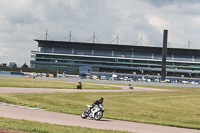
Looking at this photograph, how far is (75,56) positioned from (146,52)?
41.4 meters

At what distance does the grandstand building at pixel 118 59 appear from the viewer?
174 meters

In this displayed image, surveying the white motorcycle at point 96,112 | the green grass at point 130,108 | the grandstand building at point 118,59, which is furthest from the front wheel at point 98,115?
the grandstand building at point 118,59

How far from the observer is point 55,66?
176 m

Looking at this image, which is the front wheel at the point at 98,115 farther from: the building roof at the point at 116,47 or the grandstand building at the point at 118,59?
the building roof at the point at 116,47

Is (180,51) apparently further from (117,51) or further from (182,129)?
(182,129)

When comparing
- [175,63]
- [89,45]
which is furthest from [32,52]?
[175,63]

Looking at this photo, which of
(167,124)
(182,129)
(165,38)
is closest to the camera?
(182,129)

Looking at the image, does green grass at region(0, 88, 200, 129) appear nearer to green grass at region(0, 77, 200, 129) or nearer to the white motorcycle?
green grass at region(0, 77, 200, 129)

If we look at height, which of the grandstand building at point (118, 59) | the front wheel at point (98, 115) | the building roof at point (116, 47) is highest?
the building roof at point (116, 47)

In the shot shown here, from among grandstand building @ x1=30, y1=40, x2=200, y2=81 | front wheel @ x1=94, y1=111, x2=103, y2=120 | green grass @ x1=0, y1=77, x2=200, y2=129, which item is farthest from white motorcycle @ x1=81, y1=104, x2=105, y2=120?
grandstand building @ x1=30, y1=40, x2=200, y2=81

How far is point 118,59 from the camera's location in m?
175

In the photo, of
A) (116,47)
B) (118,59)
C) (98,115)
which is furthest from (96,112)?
(116,47)

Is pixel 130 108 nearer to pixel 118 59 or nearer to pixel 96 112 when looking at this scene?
pixel 96 112

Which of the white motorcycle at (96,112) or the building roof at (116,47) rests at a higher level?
the building roof at (116,47)
